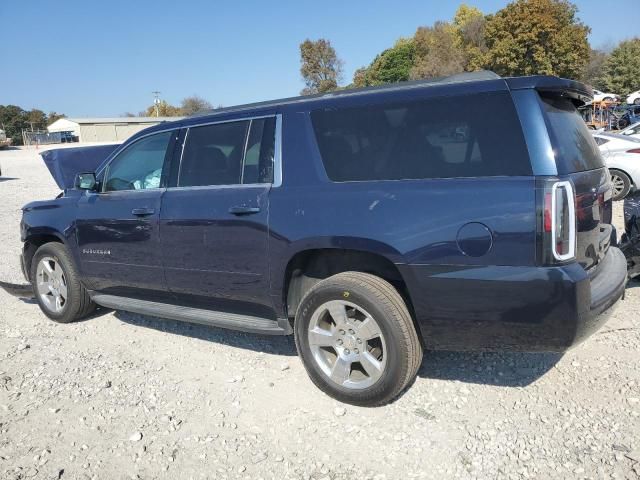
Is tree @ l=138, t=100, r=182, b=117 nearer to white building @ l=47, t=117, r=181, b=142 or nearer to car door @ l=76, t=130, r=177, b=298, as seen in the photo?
white building @ l=47, t=117, r=181, b=142

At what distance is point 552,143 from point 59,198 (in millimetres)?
4374

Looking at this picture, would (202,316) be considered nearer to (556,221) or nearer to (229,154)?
(229,154)

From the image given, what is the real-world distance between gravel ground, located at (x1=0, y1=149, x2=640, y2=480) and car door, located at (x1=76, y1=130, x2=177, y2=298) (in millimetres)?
602

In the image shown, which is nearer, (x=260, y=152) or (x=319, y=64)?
(x=260, y=152)

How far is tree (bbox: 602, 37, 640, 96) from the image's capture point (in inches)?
2339

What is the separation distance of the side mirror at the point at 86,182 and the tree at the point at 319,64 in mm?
77315

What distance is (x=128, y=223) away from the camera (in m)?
4.43

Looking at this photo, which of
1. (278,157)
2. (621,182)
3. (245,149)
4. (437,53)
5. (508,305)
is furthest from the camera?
(437,53)

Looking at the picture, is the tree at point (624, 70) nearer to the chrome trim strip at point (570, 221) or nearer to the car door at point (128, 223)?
the car door at point (128, 223)

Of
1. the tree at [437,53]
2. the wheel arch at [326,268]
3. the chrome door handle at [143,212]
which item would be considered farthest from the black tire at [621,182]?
the tree at [437,53]

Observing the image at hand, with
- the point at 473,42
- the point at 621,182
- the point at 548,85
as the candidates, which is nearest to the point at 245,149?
the point at 548,85

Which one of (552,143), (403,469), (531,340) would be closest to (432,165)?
(552,143)

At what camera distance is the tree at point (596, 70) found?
63.7 meters

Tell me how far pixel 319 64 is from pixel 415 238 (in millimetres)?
81329
